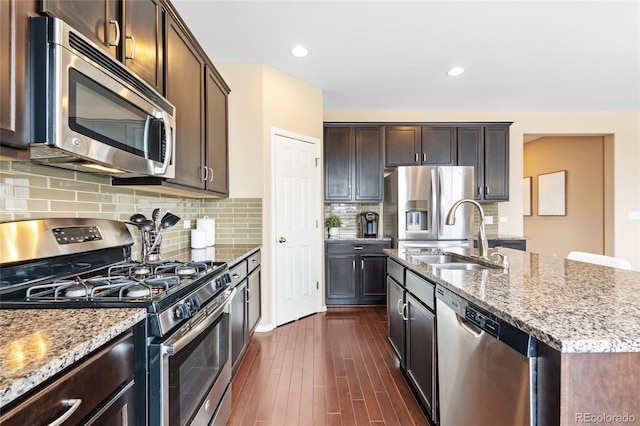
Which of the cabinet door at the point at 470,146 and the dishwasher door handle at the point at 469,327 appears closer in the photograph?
the dishwasher door handle at the point at 469,327

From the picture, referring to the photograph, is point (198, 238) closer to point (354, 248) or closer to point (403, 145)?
point (354, 248)

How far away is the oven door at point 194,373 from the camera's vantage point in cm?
99

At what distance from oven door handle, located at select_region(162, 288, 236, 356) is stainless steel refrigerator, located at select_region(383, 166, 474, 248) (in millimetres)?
2717

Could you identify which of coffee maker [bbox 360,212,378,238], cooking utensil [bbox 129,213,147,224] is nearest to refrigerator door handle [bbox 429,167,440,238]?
coffee maker [bbox 360,212,378,238]

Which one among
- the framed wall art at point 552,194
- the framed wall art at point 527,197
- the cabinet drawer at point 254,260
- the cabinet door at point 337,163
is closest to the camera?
the cabinet drawer at point 254,260

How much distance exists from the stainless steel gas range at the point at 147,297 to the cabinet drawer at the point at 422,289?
106cm

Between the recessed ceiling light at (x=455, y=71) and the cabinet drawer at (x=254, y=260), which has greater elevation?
the recessed ceiling light at (x=455, y=71)

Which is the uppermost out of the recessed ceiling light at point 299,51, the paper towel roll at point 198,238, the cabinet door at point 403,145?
the recessed ceiling light at point 299,51

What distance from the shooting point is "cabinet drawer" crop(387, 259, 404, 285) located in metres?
2.14

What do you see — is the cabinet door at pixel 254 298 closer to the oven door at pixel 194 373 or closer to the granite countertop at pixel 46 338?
the oven door at pixel 194 373

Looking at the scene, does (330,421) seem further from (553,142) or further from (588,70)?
(553,142)

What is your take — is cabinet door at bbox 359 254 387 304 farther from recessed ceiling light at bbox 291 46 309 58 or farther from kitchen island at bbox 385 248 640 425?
kitchen island at bbox 385 248 640 425

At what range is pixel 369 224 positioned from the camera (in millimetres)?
4254

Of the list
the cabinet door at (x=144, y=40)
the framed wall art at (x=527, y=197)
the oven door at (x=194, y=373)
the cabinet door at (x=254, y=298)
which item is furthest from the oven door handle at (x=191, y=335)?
the framed wall art at (x=527, y=197)
